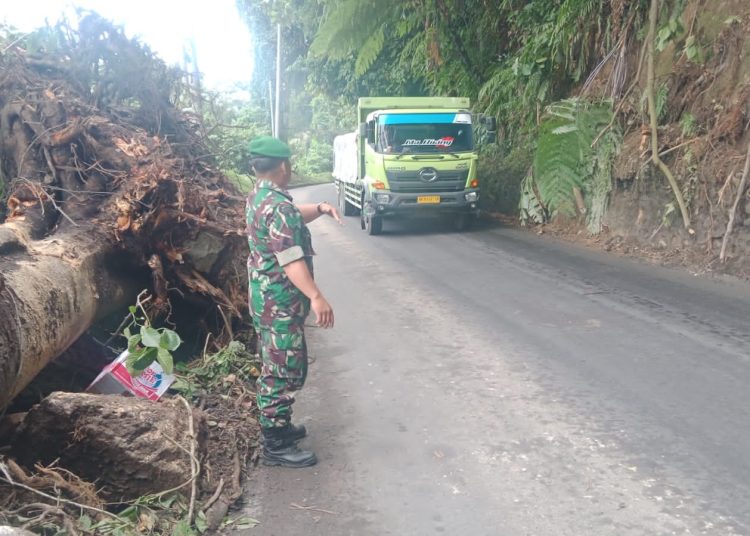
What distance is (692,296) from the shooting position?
757 centimetres

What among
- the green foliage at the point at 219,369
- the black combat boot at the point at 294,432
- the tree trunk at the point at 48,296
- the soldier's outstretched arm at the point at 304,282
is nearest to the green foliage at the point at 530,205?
the green foliage at the point at 219,369

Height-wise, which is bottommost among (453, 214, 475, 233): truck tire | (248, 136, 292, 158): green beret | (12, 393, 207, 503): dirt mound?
(12, 393, 207, 503): dirt mound

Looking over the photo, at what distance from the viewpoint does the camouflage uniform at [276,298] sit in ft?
12.3

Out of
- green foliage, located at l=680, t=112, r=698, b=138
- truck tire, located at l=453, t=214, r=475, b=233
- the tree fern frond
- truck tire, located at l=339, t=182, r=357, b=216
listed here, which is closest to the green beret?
green foliage, located at l=680, t=112, r=698, b=138

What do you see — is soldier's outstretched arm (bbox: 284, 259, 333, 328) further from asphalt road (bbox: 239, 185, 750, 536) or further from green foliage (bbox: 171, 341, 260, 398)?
green foliage (bbox: 171, 341, 260, 398)

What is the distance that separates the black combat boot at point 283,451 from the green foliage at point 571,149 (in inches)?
330

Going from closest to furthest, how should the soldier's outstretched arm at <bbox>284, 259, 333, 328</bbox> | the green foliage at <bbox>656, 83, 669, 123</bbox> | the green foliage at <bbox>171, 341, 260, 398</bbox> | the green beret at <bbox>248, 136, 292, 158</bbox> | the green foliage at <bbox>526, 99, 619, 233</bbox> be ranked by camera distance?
the soldier's outstretched arm at <bbox>284, 259, 333, 328</bbox>, the green beret at <bbox>248, 136, 292, 158</bbox>, the green foliage at <bbox>171, 341, 260, 398</bbox>, the green foliage at <bbox>656, 83, 669, 123</bbox>, the green foliage at <bbox>526, 99, 619, 233</bbox>

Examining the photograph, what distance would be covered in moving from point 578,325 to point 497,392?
1.92m

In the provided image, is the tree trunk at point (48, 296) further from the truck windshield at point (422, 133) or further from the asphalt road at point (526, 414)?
the truck windshield at point (422, 133)

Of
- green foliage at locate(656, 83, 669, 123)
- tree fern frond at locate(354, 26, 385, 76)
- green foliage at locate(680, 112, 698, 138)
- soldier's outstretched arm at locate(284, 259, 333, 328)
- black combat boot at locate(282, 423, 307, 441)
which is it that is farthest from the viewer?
tree fern frond at locate(354, 26, 385, 76)

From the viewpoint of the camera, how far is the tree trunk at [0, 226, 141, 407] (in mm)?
3354

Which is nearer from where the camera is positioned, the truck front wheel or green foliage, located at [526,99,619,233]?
green foliage, located at [526,99,619,233]

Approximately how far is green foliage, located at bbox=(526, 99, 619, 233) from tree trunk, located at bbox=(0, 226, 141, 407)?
7.82 m

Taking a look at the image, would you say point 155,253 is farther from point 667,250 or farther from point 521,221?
point 521,221
